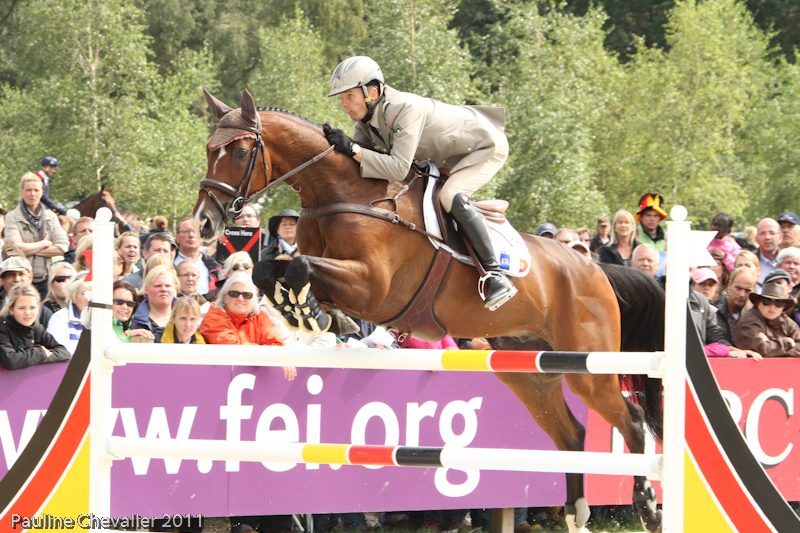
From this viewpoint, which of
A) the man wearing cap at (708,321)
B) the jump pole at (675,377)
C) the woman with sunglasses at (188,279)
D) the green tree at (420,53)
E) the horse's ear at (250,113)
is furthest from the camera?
the green tree at (420,53)

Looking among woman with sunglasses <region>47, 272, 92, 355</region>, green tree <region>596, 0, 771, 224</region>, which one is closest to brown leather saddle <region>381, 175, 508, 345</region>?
woman with sunglasses <region>47, 272, 92, 355</region>

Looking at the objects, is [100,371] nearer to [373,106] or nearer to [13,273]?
[373,106]

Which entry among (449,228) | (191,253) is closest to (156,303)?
(191,253)

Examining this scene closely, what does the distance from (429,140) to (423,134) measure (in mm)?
53

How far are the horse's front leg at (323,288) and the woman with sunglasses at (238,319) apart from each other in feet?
4.77

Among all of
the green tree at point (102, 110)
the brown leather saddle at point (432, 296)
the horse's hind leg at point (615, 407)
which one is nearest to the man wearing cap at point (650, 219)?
the horse's hind leg at point (615, 407)

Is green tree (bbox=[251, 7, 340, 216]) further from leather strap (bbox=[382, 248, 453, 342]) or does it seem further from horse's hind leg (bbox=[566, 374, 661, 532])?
Result: leather strap (bbox=[382, 248, 453, 342])

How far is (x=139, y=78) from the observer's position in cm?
2134

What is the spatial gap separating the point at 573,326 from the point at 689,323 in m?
1.97

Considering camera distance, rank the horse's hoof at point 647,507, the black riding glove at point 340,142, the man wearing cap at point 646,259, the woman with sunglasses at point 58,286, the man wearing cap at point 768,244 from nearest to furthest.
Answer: the black riding glove at point 340,142 < the horse's hoof at point 647,507 < the woman with sunglasses at point 58,286 < the man wearing cap at point 646,259 < the man wearing cap at point 768,244

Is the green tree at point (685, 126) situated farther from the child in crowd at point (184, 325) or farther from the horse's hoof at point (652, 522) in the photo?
the child in crowd at point (184, 325)

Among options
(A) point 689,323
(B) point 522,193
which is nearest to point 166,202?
(B) point 522,193

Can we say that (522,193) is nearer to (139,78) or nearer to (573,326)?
(139,78)

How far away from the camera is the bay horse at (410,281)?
4004 millimetres
